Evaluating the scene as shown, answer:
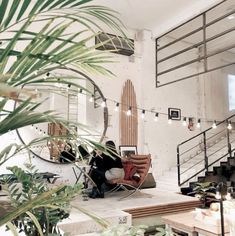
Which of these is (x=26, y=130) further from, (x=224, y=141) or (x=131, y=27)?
(x=224, y=141)

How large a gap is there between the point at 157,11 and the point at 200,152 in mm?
4140

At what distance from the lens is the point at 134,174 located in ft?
18.7

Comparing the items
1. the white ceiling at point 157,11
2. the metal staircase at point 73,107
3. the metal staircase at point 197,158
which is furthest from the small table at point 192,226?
the white ceiling at point 157,11

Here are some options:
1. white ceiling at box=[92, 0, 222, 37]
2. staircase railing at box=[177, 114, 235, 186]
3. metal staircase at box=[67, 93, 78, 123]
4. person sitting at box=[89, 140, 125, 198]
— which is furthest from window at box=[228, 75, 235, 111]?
metal staircase at box=[67, 93, 78, 123]

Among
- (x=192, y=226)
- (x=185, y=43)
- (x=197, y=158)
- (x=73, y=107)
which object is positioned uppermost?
(x=185, y=43)

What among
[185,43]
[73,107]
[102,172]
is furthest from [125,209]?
[185,43]

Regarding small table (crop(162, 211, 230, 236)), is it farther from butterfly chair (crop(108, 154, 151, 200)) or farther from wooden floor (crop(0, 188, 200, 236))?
butterfly chair (crop(108, 154, 151, 200))

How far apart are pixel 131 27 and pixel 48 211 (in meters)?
6.65

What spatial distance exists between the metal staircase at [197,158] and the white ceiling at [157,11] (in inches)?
107

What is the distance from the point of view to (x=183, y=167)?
24.3ft

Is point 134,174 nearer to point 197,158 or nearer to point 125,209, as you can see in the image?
point 125,209

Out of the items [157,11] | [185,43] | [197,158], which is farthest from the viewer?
[185,43]

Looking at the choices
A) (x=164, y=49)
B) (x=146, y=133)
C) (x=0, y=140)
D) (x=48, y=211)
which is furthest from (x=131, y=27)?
(x=48, y=211)

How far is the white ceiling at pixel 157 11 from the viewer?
6051 millimetres
